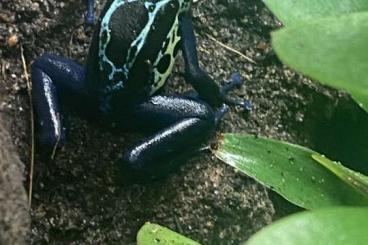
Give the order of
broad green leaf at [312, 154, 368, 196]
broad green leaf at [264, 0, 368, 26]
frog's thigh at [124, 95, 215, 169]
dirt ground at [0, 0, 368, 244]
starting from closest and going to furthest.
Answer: broad green leaf at [264, 0, 368, 26]
broad green leaf at [312, 154, 368, 196]
dirt ground at [0, 0, 368, 244]
frog's thigh at [124, 95, 215, 169]

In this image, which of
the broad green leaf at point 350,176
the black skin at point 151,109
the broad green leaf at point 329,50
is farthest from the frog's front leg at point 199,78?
the broad green leaf at point 329,50

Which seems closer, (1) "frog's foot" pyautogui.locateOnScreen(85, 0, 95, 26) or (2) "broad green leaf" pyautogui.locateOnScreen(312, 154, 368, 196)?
(2) "broad green leaf" pyautogui.locateOnScreen(312, 154, 368, 196)

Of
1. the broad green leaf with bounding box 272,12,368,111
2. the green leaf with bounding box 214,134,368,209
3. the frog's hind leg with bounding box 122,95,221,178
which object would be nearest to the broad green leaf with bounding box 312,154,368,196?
the green leaf with bounding box 214,134,368,209

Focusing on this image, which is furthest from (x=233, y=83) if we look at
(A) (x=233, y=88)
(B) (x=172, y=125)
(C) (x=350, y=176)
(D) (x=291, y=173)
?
(C) (x=350, y=176)

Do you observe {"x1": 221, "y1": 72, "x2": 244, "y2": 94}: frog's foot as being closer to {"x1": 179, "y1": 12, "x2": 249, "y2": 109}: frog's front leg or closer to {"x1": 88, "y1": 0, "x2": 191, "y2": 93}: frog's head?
{"x1": 179, "y1": 12, "x2": 249, "y2": 109}: frog's front leg

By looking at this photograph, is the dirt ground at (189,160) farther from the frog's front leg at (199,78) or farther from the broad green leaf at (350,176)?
the broad green leaf at (350,176)

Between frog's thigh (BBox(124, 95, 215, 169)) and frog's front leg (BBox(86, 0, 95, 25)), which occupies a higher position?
frog's front leg (BBox(86, 0, 95, 25))

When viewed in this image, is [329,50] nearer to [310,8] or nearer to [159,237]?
[310,8]
